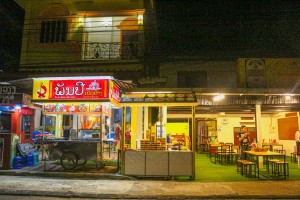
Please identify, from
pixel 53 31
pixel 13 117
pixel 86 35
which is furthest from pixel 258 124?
pixel 53 31

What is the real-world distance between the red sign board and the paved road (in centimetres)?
365

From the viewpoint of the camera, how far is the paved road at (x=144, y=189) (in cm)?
837

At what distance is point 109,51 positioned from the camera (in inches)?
619

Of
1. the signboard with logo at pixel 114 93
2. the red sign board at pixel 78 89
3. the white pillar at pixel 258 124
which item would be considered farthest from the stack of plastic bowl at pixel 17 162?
the white pillar at pixel 258 124

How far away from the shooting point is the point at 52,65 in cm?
1589

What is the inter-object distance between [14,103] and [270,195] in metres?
11.5

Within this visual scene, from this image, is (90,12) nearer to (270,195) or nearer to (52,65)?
(52,65)

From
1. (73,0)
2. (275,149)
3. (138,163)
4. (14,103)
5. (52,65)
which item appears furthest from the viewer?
(275,149)

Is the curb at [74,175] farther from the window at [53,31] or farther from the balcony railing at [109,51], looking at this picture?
the window at [53,31]

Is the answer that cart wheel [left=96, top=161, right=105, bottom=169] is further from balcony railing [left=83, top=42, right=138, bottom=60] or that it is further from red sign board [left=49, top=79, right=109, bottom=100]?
balcony railing [left=83, top=42, right=138, bottom=60]

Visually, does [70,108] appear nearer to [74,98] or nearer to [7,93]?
[74,98]

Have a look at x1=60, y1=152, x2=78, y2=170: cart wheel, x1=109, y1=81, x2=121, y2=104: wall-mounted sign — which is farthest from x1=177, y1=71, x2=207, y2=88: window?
x1=60, y1=152, x2=78, y2=170: cart wheel

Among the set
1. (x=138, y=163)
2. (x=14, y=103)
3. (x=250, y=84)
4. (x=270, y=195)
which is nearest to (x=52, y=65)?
(x=14, y=103)

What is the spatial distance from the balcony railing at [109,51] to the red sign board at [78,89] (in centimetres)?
375
